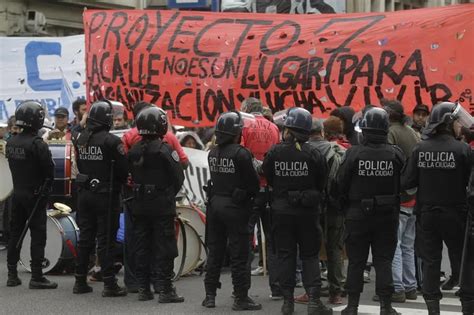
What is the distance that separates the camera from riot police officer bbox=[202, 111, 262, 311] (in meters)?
9.55

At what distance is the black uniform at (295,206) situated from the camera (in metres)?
9.18

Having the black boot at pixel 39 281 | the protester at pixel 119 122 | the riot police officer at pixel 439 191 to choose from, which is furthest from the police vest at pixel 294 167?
the black boot at pixel 39 281

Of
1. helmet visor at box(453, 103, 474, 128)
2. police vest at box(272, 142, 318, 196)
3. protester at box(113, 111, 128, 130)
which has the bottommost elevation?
police vest at box(272, 142, 318, 196)

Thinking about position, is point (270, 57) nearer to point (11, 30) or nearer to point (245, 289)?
point (245, 289)

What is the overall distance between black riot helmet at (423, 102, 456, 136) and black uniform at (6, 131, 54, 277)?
4031 millimetres

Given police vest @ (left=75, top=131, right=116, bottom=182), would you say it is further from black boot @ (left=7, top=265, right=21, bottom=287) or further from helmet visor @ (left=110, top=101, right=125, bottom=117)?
black boot @ (left=7, top=265, right=21, bottom=287)

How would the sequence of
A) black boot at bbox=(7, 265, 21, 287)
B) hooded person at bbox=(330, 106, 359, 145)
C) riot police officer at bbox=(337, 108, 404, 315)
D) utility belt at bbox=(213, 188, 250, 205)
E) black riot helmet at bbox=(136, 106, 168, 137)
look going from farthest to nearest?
black boot at bbox=(7, 265, 21, 287), hooded person at bbox=(330, 106, 359, 145), black riot helmet at bbox=(136, 106, 168, 137), utility belt at bbox=(213, 188, 250, 205), riot police officer at bbox=(337, 108, 404, 315)

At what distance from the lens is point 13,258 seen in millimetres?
10945

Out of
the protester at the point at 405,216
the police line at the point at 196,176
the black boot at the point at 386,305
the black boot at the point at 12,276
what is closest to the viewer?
the black boot at the point at 386,305

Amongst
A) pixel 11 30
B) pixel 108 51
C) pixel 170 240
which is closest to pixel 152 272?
pixel 170 240

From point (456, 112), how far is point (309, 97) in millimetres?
3810

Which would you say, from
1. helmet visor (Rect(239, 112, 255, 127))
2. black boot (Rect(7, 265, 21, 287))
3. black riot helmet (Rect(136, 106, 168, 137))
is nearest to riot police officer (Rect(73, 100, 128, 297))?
black riot helmet (Rect(136, 106, 168, 137))

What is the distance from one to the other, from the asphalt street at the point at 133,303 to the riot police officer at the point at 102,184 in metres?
0.38

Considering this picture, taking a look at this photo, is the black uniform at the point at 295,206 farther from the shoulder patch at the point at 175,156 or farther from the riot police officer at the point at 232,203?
the shoulder patch at the point at 175,156
